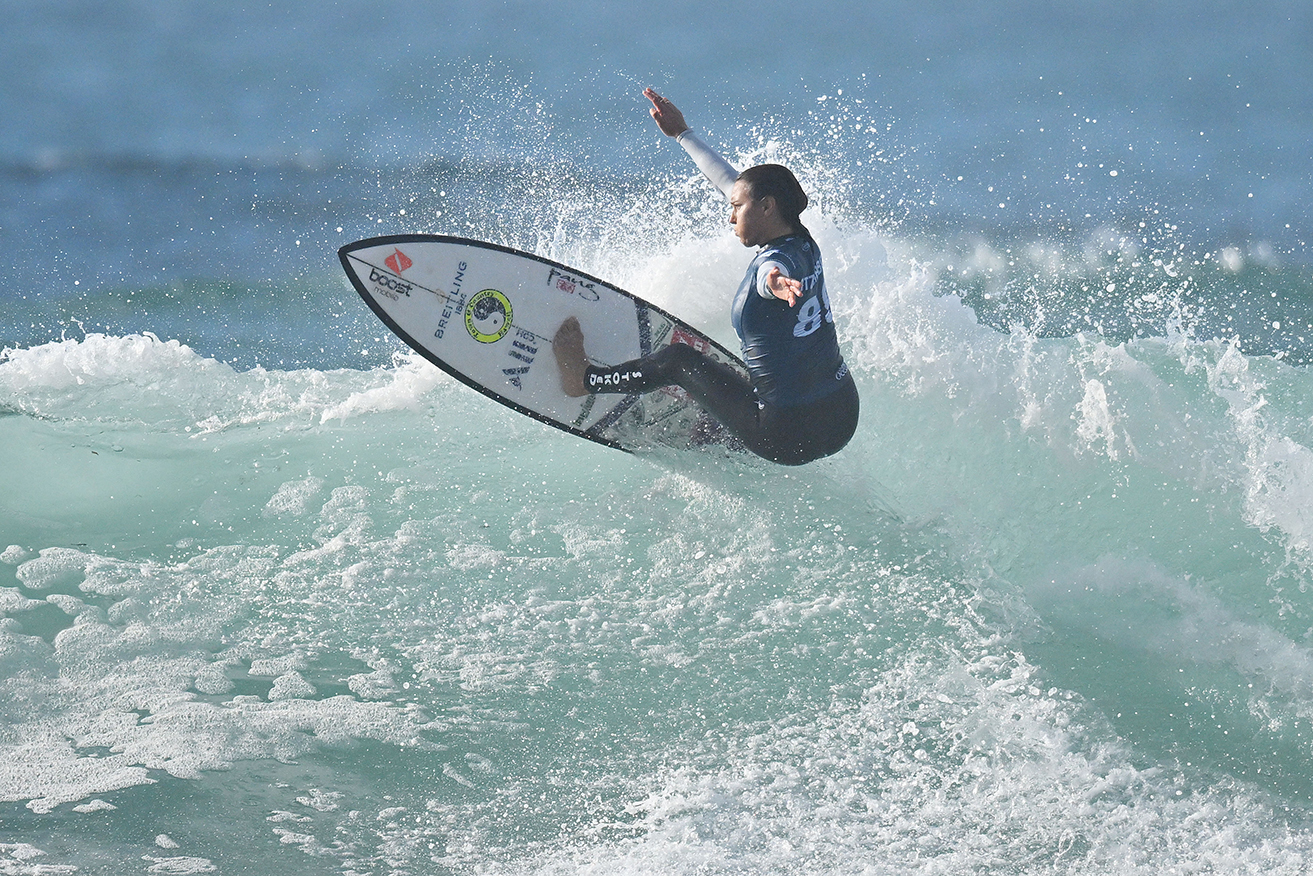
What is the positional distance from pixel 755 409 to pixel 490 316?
1624mm

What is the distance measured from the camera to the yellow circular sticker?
19.0 feet

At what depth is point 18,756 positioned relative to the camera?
4.53m

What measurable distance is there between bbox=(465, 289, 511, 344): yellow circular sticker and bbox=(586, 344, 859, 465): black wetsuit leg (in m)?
0.92

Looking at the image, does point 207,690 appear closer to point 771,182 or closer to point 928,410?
point 771,182

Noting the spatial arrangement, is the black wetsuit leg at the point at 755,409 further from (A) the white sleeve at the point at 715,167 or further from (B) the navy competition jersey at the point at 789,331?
(A) the white sleeve at the point at 715,167

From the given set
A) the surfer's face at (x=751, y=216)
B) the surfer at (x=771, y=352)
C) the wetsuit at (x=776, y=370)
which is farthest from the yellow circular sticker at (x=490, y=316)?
the surfer's face at (x=751, y=216)

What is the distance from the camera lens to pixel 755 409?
499 centimetres

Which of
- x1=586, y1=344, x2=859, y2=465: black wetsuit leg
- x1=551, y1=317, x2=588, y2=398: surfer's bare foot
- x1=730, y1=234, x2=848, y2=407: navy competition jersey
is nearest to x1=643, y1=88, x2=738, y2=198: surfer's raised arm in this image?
x1=730, y1=234, x2=848, y2=407: navy competition jersey

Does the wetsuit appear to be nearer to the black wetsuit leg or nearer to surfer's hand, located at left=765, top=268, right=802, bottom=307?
the black wetsuit leg

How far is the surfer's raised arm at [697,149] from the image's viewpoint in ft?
16.4

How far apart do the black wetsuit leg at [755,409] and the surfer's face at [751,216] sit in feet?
2.34

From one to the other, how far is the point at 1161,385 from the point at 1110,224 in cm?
863

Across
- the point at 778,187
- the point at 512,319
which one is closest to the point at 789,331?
the point at 778,187

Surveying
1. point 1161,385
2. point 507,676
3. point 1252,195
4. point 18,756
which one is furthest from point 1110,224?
point 18,756
